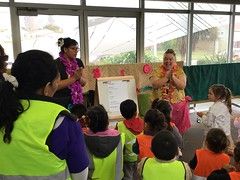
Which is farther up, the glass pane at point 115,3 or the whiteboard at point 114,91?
the glass pane at point 115,3

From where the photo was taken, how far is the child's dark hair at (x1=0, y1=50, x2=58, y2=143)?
95cm

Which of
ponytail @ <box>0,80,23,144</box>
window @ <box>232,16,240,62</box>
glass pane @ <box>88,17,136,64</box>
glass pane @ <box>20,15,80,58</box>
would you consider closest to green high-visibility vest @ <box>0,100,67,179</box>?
ponytail @ <box>0,80,23,144</box>

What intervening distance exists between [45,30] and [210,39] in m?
3.34

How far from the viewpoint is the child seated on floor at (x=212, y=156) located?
184cm

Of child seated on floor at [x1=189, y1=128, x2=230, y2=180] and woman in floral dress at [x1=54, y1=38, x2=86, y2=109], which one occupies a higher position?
woman in floral dress at [x1=54, y1=38, x2=86, y2=109]

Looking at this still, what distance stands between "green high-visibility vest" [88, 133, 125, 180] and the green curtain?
11.3 feet

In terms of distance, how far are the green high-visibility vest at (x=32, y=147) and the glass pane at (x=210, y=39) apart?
16.3ft

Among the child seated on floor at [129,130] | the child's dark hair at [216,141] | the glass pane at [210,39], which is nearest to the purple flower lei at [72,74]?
the child seated on floor at [129,130]

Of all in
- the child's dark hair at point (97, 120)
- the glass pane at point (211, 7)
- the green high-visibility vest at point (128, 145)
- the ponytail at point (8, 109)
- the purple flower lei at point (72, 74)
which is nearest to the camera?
the ponytail at point (8, 109)

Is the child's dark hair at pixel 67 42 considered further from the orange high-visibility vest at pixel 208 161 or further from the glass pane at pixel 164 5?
the glass pane at pixel 164 5

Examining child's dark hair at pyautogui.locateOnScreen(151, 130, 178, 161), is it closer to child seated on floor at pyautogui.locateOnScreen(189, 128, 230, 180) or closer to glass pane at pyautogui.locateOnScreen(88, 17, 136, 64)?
child seated on floor at pyautogui.locateOnScreen(189, 128, 230, 180)

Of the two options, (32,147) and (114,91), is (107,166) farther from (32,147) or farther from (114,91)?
(114,91)

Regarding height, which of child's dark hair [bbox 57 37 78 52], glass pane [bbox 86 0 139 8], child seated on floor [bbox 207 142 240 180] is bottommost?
child seated on floor [bbox 207 142 240 180]

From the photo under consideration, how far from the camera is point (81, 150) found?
105 centimetres
